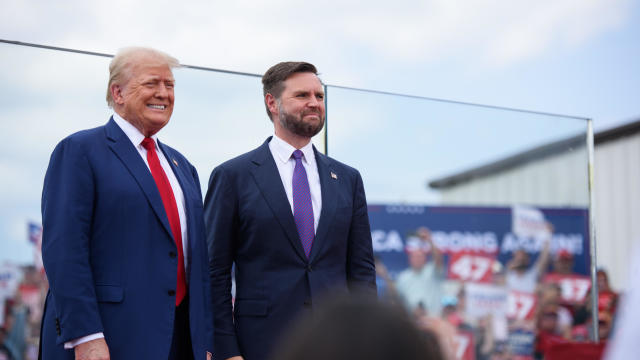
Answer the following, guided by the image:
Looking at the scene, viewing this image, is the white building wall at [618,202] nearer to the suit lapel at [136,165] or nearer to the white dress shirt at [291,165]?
the white dress shirt at [291,165]

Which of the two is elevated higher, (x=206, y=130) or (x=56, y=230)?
(x=206, y=130)

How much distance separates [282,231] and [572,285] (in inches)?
93.0

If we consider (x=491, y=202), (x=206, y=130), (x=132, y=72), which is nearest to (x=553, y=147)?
(x=491, y=202)

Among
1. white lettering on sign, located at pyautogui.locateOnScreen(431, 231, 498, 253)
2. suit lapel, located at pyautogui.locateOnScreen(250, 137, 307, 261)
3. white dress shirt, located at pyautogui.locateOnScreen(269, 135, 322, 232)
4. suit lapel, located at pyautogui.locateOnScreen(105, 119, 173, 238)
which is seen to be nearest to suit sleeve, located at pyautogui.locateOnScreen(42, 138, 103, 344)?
suit lapel, located at pyautogui.locateOnScreen(105, 119, 173, 238)

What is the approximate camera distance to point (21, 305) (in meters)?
2.95

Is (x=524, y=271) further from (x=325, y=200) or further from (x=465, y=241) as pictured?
(x=325, y=200)

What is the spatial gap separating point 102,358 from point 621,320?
154cm

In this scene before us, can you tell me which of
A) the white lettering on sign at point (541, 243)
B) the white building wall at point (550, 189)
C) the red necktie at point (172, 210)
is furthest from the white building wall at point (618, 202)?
the red necktie at point (172, 210)

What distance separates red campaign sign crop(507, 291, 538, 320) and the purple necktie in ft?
6.22

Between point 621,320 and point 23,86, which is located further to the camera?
point 23,86

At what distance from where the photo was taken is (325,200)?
2725 mm

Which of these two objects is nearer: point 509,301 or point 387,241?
point 387,241

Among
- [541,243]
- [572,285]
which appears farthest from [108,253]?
[572,285]

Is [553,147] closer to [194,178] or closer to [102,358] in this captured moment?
[194,178]
